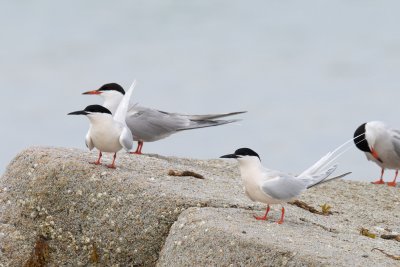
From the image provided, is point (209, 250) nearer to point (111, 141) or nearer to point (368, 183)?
point (111, 141)

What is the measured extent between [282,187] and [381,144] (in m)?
5.51

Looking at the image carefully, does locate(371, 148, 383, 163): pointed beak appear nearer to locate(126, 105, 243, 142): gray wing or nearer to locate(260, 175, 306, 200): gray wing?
locate(126, 105, 243, 142): gray wing

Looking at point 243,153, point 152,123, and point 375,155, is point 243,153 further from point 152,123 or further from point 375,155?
point 375,155

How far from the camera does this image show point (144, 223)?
6.69 metres

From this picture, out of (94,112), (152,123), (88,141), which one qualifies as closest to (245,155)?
(94,112)

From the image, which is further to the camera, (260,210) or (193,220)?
(260,210)

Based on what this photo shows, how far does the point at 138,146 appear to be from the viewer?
10000mm

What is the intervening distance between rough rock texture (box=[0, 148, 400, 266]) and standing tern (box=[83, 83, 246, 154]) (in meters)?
1.80

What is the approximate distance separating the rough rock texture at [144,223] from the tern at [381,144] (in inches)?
127

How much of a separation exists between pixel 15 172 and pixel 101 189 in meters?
1.10

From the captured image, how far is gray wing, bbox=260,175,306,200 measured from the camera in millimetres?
6051

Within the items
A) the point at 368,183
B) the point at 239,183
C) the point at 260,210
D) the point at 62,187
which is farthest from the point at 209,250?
the point at 368,183

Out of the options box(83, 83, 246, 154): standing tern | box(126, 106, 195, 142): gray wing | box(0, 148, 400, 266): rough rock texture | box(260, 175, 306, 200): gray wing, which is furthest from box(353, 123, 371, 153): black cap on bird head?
box(260, 175, 306, 200): gray wing

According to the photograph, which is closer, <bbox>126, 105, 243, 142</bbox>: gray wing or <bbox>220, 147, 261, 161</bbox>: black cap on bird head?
<bbox>220, 147, 261, 161</bbox>: black cap on bird head
